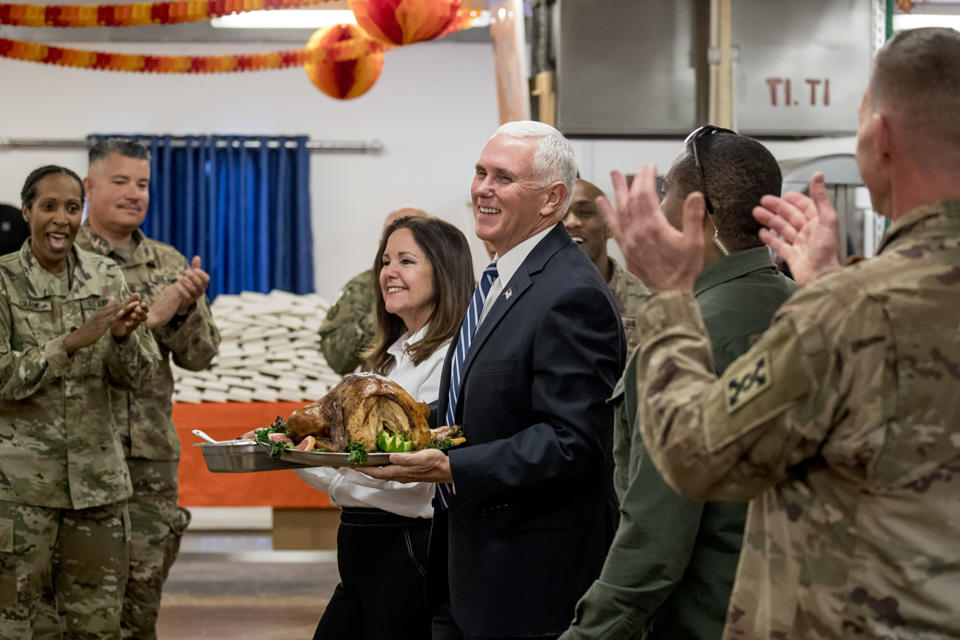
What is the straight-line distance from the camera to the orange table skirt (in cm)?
593

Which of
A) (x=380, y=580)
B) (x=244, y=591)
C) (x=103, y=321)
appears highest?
(x=103, y=321)

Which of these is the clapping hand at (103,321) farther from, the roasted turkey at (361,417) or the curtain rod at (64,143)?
the curtain rod at (64,143)

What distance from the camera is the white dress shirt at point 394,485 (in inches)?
102

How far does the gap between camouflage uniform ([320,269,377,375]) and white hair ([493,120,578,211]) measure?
219 cm

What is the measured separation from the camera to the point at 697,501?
1504 millimetres

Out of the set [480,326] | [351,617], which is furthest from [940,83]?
[351,617]

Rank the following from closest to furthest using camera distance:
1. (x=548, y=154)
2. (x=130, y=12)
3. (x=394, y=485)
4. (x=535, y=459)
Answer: (x=535, y=459) → (x=548, y=154) → (x=394, y=485) → (x=130, y=12)

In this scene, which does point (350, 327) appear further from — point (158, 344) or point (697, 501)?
point (697, 501)

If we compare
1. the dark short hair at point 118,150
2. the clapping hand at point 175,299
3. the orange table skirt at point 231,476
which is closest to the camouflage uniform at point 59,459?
the clapping hand at point 175,299

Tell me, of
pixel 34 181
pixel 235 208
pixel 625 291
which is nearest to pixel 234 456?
pixel 34 181

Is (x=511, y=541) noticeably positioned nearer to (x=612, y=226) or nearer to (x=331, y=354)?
(x=612, y=226)

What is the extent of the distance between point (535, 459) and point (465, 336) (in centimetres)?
41

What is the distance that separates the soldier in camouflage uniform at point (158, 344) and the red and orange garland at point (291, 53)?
2.60 ft

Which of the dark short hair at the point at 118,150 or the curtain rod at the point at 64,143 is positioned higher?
the curtain rod at the point at 64,143
